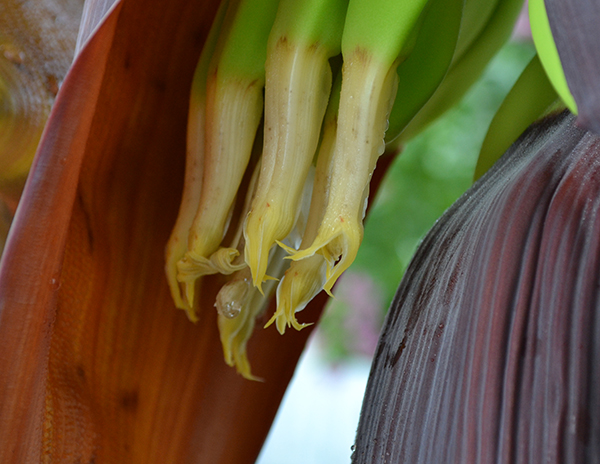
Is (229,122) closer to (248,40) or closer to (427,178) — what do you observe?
(248,40)

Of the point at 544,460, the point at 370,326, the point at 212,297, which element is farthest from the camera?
the point at 370,326

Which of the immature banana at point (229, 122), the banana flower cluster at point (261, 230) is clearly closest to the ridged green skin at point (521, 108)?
the banana flower cluster at point (261, 230)

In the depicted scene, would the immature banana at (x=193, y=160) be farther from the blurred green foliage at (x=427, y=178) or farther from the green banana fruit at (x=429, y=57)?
the blurred green foliage at (x=427, y=178)

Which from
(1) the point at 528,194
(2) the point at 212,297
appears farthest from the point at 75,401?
(1) the point at 528,194

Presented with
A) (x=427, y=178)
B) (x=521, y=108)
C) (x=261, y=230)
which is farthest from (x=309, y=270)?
(x=427, y=178)

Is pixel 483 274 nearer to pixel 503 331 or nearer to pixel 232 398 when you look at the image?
pixel 503 331
